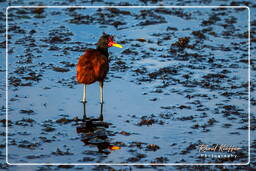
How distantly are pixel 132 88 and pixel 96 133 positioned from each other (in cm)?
296

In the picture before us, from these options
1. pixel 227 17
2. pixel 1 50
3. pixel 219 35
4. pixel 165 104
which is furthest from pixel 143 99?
pixel 227 17

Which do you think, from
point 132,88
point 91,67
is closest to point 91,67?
point 91,67

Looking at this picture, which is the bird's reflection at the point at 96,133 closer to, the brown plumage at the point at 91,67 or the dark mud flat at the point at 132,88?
the dark mud flat at the point at 132,88

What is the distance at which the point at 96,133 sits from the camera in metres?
10.7

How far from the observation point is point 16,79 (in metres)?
13.7

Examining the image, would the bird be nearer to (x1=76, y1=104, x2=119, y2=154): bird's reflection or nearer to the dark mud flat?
the dark mud flat

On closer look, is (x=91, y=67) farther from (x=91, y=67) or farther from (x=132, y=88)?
(x=132, y=88)

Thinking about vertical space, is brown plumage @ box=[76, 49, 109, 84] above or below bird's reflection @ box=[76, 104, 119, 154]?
above

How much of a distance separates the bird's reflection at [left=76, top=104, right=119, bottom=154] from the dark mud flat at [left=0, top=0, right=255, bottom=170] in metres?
0.02

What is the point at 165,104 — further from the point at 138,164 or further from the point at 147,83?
the point at 138,164

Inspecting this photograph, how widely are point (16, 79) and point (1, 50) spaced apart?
2608mm

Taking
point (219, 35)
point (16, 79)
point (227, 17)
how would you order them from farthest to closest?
point (227, 17), point (219, 35), point (16, 79)

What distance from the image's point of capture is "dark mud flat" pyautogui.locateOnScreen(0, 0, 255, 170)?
397 inches

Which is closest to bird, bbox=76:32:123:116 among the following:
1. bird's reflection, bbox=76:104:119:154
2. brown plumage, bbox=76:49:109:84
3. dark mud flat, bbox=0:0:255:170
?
brown plumage, bbox=76:49:109:84
